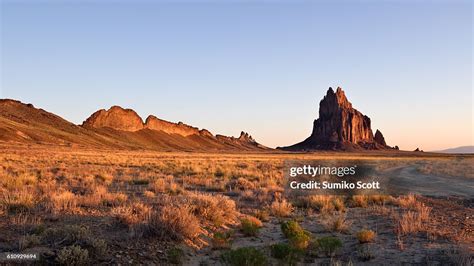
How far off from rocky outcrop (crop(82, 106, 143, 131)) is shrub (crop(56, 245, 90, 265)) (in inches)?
5920

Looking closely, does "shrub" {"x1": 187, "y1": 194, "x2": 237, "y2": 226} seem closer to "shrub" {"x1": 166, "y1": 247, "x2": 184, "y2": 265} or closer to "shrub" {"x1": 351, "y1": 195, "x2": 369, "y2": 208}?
"shrub" {"x1": 166, "y1": 247, "x2": 184, "y2": 265}

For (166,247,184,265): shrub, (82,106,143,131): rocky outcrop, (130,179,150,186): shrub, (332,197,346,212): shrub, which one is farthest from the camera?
(82,106,143,131): rocky outcrop

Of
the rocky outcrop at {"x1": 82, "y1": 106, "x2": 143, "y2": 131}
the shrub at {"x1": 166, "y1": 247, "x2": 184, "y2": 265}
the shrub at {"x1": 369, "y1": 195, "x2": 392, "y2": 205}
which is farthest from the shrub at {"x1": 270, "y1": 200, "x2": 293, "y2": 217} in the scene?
the rocky outcrop at {"x1": 82, "y1": 106, "x2": 143, "y2": 131}

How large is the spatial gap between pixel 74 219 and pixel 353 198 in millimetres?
10530

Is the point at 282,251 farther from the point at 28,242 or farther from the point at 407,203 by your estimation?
the point at 407,203

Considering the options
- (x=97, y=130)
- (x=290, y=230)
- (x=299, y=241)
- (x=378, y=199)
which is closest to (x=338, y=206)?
(x=378, y=199)

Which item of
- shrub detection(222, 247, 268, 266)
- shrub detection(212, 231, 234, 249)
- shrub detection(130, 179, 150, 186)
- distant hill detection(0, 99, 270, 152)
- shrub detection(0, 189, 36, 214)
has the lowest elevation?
shrub detection(212, 231, 234, 249)

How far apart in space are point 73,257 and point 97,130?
145954 mm

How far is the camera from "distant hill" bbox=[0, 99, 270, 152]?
9212cm

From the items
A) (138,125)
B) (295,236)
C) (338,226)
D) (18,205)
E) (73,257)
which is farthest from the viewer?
(138,125)

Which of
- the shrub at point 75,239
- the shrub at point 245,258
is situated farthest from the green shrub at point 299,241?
the shrub at point 75,239

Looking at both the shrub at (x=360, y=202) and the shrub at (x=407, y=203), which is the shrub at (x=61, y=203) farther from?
the shrub at (x=407, y=203)

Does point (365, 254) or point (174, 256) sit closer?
point (174, 256)

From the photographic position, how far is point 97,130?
144 m
